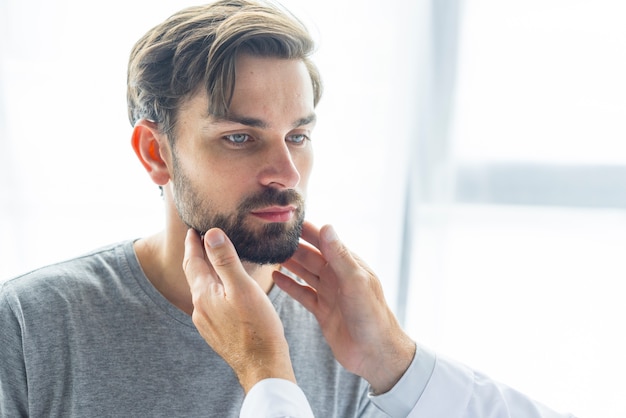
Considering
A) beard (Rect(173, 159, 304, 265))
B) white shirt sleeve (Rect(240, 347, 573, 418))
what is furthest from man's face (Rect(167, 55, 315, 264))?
white shirt sleeve (Rect(240, 347, 573, 418))

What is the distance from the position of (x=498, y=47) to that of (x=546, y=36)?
4.8 inches

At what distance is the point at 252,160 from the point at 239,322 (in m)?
0.31

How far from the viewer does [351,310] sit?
114 centimetres

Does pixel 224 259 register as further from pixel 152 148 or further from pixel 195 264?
pixel 152 148

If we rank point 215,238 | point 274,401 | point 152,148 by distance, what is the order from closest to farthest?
point 274,401 → point 215,238 → point 152,148

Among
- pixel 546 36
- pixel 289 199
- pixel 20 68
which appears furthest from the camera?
pixel 20 68

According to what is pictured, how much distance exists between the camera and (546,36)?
5.12ft

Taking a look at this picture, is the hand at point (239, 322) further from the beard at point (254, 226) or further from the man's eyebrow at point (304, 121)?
the man's eyebrow at point (304, 121)

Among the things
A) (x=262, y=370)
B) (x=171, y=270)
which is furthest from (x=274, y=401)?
(x=171, y=270)

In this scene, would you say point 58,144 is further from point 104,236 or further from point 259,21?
point 259,21

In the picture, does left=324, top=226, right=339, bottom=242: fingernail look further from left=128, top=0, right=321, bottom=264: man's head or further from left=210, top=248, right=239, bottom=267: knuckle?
left=210, top=248, right=239, bottom=267: knuckle

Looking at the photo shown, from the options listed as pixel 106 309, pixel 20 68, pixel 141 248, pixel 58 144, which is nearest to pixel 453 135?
pixel 141 248

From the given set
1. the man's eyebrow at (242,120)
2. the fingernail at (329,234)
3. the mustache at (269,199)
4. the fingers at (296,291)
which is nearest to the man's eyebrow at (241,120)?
the man's eyebrow at (242,120)

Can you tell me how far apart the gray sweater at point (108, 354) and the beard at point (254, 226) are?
198mm
